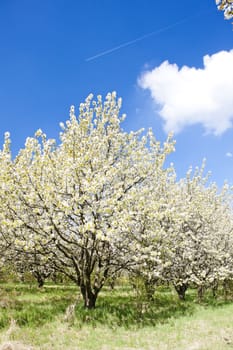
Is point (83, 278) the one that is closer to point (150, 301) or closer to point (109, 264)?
point (109, 264)

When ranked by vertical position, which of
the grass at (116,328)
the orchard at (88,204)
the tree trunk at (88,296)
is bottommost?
the grass at (116,328)

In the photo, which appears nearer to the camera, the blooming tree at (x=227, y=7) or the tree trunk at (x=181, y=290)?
the blooming tree at (x=227, y=7)

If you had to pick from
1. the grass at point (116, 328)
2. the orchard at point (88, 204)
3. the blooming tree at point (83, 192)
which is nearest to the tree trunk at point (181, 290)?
the orchard at point (88, 204)

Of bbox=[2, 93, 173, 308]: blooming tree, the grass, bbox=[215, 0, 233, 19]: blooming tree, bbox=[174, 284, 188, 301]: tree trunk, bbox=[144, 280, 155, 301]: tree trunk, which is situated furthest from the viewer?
bbox=[174, 284, 188, 301]: tree trunk

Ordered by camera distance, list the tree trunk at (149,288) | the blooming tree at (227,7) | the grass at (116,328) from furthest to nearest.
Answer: the tree trunk at (149,288) → the grass at (116,328) → the blooming tree at (227,7)

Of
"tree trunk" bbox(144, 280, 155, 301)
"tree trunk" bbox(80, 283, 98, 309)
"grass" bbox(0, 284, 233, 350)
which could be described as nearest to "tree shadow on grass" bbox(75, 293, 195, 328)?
"grass" bbox(0, 284, 233, 350)

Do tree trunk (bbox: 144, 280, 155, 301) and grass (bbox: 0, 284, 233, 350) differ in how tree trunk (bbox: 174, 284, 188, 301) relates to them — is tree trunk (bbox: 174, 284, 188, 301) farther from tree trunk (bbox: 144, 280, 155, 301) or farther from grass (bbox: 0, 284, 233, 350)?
grass (bbox: 0, 284, 233, 350)

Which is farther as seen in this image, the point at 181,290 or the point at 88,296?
the point at 181,290

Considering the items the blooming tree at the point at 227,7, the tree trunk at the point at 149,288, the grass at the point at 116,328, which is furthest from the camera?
the tree trunk at the point at 149,288

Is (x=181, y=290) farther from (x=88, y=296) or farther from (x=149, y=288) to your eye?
(x=88, y=296)

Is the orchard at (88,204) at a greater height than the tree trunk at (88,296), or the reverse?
the orchard at (88,204)

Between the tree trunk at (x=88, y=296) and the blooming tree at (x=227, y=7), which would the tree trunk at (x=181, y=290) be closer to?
the tree trunk at (x=88, y=296)

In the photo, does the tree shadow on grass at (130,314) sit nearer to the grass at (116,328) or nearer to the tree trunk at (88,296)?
the grass at (116,328)

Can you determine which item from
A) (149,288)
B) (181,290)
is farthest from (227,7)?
(181,290)
